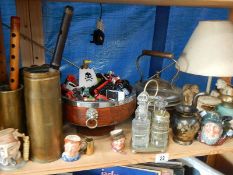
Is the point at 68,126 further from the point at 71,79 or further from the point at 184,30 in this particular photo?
the point at 184,30

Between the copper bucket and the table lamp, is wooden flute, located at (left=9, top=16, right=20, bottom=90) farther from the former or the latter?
the table lamp

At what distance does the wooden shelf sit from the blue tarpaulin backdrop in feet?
1.50

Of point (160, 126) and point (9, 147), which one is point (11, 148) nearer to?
point (9, 147)

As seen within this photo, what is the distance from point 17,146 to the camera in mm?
594

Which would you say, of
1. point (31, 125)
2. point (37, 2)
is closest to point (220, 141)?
point (31, 125)

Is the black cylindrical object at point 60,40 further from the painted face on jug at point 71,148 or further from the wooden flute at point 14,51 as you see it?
the painted face on jug at point 71,148

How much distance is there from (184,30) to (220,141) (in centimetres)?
64

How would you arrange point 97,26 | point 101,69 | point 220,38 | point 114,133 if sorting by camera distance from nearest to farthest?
1. point 114,133
2. point 220,38
3. point 97,26
4. point 101,69

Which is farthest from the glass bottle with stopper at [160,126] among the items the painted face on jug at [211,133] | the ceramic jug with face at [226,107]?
the ceramic jug with face at [226,107]

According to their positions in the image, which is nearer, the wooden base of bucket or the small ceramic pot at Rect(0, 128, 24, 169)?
the small ceramic pot at Rect(0, 128, 24, 169)

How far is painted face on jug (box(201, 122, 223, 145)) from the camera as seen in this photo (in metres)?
0.76

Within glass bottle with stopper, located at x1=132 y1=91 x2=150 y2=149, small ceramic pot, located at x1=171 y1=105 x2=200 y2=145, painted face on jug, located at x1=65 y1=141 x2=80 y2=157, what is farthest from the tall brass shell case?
small ceramic pot, located at x1=171 y1=105 x2=200 y2=145

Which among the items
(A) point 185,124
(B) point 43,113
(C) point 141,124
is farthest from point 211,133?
(B) point 43,113

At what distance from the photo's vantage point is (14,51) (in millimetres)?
593
